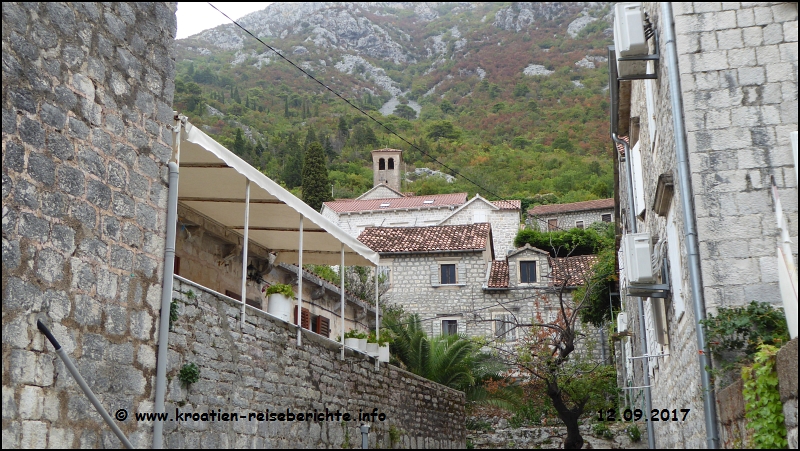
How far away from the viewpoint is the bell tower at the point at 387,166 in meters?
64.7

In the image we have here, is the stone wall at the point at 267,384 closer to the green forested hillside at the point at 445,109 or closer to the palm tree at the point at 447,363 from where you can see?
the palm tree at the point at 447,363

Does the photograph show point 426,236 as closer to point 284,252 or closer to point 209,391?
point 284,252

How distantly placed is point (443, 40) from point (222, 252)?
135 metres

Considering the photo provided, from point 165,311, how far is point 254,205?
13.7 feet

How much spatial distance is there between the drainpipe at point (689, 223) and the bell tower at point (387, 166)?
5673cm

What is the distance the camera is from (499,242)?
44.1 m

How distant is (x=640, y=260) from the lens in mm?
8797

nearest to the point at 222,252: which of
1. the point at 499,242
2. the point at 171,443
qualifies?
the point at 171,443

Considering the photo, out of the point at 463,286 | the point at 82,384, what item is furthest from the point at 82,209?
the point at 463,286

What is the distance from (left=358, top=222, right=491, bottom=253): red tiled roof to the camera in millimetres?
29578

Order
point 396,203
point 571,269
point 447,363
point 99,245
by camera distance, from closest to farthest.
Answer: point 99,245 → point 447,363 → point 571,269 → point 396,203

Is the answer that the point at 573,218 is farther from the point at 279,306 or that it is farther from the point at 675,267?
the point at 675,267

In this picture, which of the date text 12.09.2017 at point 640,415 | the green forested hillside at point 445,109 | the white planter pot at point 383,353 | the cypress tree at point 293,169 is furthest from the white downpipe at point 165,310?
the cypress tree at point 293,169

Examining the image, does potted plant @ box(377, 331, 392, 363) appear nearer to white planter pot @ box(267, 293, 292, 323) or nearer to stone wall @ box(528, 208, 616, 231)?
white planter pot @ box(267, 293, 292, 323)
